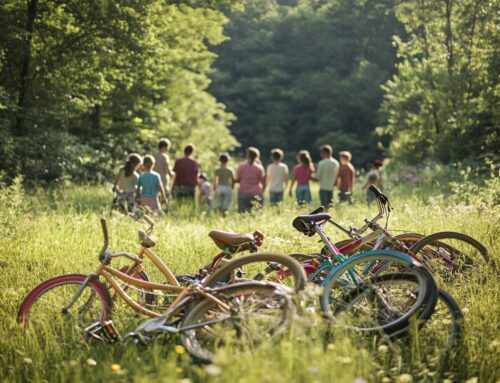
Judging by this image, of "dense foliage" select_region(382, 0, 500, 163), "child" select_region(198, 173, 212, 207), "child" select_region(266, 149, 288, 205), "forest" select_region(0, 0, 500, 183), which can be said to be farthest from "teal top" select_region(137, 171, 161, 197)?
"dense foliage" select_region(382, 0, 500, 163)

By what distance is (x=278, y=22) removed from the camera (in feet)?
205

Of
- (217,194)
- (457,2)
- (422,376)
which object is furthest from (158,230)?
(457,2)

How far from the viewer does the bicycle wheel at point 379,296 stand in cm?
419

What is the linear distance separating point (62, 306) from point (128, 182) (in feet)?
22.1

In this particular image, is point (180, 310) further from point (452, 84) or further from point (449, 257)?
point (452, 84)

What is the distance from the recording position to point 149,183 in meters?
10.9

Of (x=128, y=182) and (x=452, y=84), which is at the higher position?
(x=452, y=84)

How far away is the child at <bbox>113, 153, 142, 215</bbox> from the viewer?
11.3 meters

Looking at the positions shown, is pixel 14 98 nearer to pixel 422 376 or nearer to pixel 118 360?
pixel 118 360

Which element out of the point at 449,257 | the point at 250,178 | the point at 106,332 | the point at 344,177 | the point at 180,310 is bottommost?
the point at 106,332

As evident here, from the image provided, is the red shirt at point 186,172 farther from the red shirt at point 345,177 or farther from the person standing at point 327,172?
the red shirt at point 345,177

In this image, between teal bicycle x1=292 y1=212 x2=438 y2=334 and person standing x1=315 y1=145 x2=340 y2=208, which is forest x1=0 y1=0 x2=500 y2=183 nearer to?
person standing x1=315 y1=145 x2=340 y2=208

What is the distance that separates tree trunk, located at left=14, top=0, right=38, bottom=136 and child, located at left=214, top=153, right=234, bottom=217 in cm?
514

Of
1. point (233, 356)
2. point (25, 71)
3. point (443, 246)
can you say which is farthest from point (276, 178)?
point (233, 356)
